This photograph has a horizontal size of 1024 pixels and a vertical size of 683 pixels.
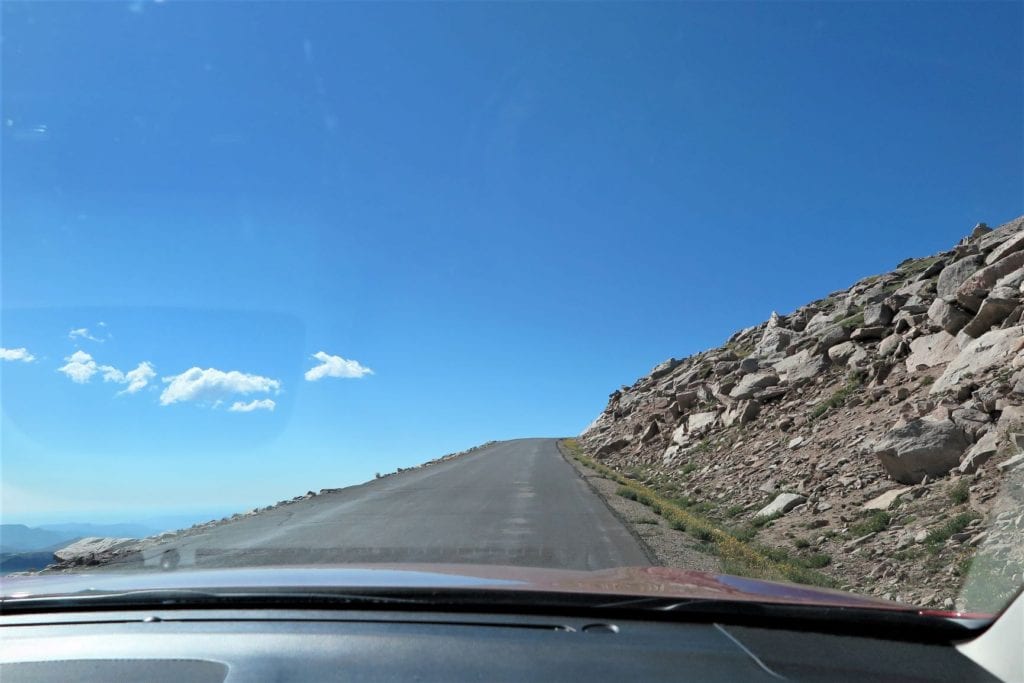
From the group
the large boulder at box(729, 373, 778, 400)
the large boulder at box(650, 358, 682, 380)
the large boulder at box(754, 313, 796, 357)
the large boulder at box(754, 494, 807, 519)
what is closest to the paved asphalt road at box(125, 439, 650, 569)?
the large boulder at box(754, 494, 807, 519)

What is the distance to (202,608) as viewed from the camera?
364cm

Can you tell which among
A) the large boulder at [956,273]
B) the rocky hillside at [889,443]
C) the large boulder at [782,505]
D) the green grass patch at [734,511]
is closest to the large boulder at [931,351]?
the rocky hillside at [889,443]

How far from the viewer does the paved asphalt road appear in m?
10.8

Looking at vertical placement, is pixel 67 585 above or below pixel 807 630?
above

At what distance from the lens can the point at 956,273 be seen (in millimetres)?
21812

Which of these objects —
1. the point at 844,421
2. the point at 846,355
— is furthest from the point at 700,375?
the point at 844,421

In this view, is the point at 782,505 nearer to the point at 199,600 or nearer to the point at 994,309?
the point at 994,309

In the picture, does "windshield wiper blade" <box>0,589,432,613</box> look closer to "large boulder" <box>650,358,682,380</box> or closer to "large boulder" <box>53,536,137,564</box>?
"large boulder" <box>53,536,137,564</box>

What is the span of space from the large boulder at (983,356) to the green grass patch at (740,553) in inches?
220

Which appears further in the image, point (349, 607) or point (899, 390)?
point (899, 390)

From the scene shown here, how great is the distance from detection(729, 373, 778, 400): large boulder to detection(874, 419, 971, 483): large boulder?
13.9 meters

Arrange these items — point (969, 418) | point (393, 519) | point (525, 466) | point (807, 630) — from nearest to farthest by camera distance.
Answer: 1. point (807, 630)
2. point (969, 418)
3. point (393, 519)
4. point (525, 466)

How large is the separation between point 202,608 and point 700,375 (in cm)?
3827

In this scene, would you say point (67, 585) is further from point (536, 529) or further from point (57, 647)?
point (536, 529)
